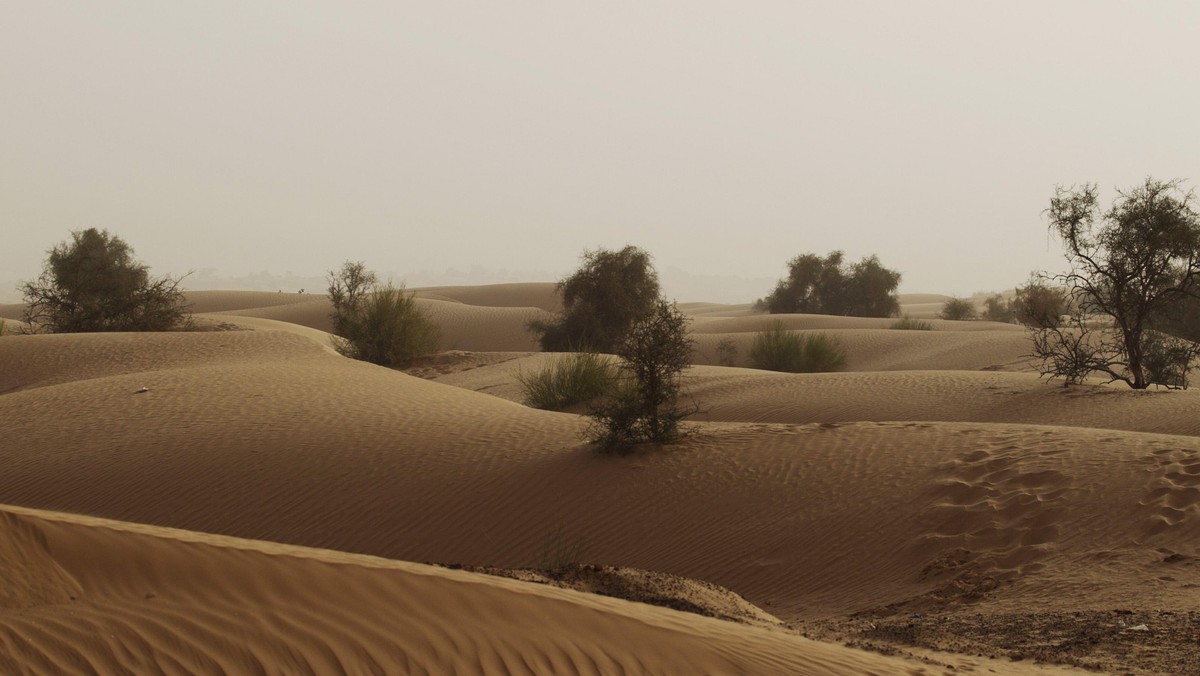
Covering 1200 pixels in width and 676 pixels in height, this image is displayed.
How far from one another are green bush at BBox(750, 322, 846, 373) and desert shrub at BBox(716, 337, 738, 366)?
4255 mm

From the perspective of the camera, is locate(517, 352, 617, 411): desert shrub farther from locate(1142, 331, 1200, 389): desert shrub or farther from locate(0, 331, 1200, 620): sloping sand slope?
locate(1142, 331, 1200, 389): desert shrub

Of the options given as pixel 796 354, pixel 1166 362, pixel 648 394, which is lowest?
pixel 796 354

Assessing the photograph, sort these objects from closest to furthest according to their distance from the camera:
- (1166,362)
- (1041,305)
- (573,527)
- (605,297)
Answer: (573,527) < (1166,362) < (605,297) < (1041,305)

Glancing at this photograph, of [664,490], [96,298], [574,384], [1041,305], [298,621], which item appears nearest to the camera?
[298,621]

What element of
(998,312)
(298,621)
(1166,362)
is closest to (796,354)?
(1166,362)

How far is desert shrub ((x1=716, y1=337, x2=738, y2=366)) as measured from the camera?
39.7 metres

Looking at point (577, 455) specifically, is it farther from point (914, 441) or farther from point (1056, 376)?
point (1056, 376)

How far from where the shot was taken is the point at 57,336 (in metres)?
26.4

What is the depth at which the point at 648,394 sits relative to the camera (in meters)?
14.2

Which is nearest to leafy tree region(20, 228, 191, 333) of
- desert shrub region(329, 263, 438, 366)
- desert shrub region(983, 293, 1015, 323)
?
desert shrub region(329, 263, 438, 366)

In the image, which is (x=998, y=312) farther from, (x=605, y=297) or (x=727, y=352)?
(x=605, y=297)

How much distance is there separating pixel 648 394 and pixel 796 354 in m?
20.4

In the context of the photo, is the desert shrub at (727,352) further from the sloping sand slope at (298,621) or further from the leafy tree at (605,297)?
the sloping sand slope at (298,621)

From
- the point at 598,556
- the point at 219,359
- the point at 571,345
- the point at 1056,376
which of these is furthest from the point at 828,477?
the point at 571,345
